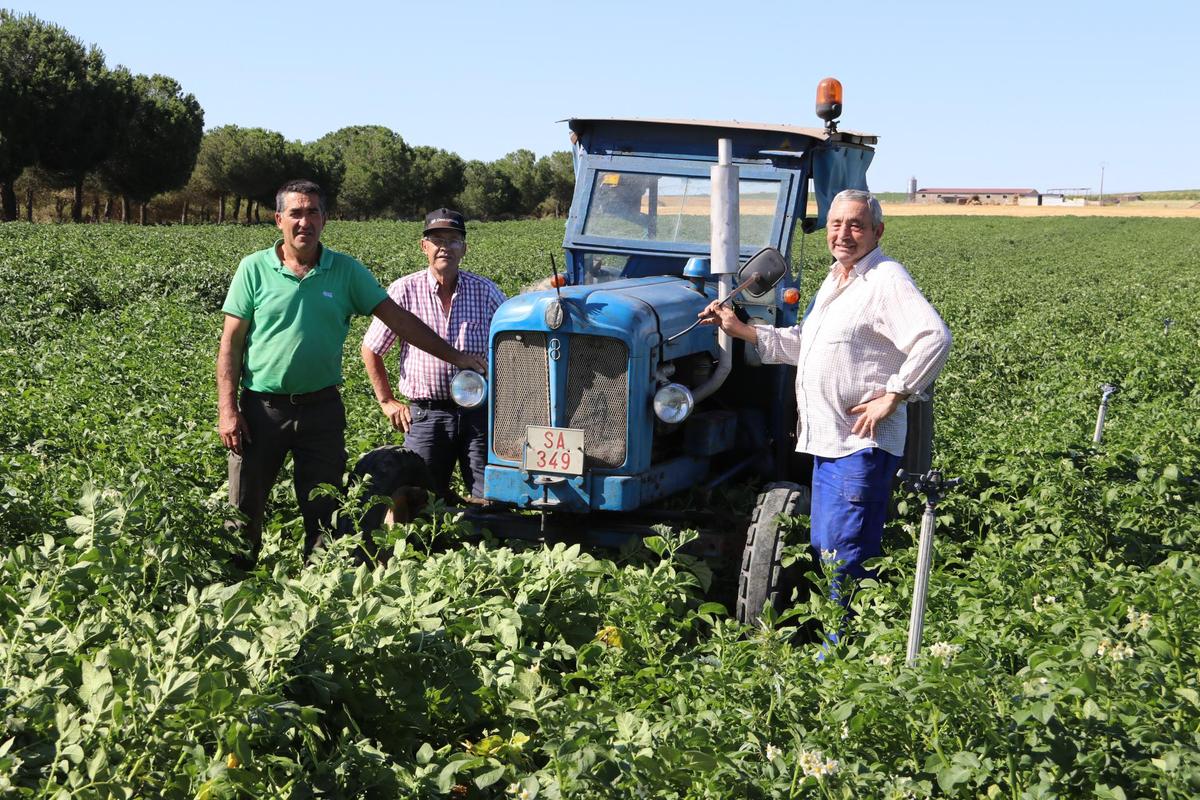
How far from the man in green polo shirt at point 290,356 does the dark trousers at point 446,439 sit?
0.62 meters

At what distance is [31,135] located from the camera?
164 feet

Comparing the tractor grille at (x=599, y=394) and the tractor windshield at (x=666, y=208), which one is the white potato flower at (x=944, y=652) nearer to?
the tractor grille at (x=599, y=394)

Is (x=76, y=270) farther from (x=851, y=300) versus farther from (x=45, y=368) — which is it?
(x=851, y=300)

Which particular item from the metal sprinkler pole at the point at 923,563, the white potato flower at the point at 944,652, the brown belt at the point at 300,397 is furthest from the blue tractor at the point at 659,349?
the white potato flower at the point at 944,652

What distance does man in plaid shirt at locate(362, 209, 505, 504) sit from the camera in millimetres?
5863

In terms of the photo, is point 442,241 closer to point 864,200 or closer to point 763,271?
point 763,271

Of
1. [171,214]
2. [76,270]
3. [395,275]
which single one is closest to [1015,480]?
[76,270]

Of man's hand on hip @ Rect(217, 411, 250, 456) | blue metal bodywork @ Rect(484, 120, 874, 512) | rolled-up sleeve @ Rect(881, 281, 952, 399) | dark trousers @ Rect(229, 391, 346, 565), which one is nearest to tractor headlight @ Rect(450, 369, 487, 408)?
blue metal bodywork @ Rect(484, 120, 874, 512)

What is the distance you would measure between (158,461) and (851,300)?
371 cm

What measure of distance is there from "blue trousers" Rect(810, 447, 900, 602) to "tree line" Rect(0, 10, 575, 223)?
5073 centimetres

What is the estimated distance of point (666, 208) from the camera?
21.1 ft

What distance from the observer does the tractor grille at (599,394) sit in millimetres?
5164

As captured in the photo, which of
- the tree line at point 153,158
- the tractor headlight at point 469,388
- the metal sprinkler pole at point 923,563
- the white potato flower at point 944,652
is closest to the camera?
the white potato flower at point 944,652

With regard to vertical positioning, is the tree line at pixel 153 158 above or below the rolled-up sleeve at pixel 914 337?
above
